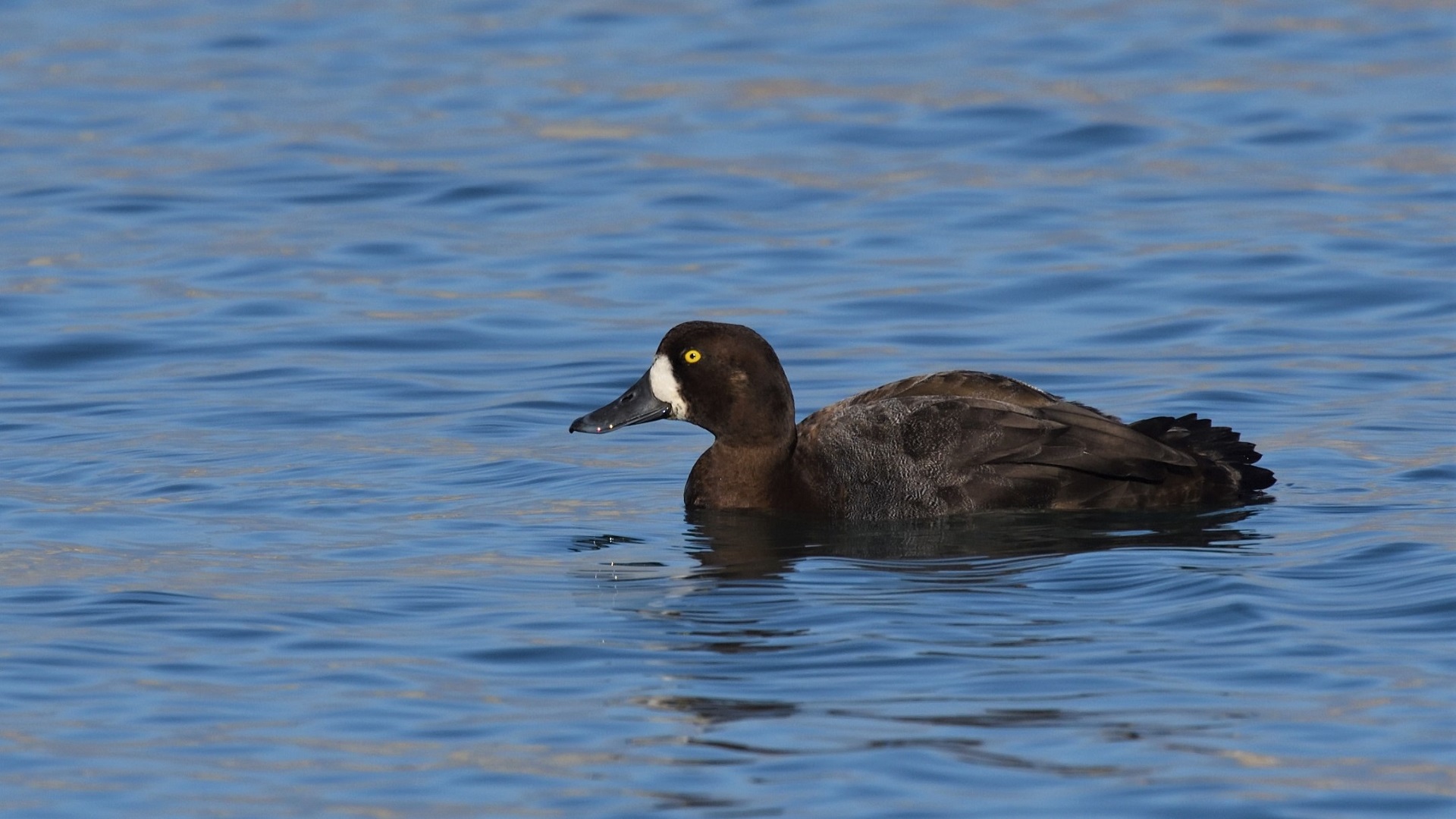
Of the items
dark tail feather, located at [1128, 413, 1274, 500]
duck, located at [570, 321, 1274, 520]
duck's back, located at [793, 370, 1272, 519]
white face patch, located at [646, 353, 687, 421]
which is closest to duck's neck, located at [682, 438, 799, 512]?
duck, located at [570, 321, 1274, 520]

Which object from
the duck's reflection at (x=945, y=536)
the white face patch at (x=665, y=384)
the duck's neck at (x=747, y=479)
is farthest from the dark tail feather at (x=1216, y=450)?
the white face patch at (x=665, y=384)

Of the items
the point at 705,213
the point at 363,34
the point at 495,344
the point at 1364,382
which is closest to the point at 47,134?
the point at 363,34

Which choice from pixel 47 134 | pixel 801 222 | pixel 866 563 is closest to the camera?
pixel 866 563

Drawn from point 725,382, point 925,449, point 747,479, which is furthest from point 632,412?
point 925,449

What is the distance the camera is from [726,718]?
22.5ft

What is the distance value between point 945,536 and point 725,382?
123 cm

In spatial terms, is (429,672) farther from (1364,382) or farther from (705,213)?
(705,213)

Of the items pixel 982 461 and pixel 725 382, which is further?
pixel 725 382

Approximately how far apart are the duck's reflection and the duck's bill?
0.49 meters

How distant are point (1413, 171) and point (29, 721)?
13414 mm

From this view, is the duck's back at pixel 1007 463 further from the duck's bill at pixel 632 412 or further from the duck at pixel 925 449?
the duck's bill at pixel 632 412

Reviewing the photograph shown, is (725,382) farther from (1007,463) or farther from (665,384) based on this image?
(1007,463)

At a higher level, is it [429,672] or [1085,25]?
[1085,25]

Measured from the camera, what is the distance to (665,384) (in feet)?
33.1
